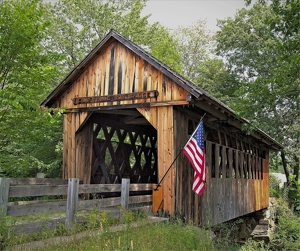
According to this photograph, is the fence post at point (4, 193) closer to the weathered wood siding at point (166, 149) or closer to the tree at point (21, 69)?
the tree at point (21, 69)

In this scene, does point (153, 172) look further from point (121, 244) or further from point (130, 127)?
point (121, 244)

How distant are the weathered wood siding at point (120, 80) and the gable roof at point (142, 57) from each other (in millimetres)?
133

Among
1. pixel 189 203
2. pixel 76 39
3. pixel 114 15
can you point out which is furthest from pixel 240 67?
pixel 189 203

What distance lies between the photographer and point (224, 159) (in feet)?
38.3

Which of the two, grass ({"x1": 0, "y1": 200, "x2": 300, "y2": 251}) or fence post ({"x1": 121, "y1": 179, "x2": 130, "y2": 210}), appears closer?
grass ({"x1": 0, "y1": 200, "x2": 300, "y2": 251})

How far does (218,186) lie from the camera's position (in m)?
10.9

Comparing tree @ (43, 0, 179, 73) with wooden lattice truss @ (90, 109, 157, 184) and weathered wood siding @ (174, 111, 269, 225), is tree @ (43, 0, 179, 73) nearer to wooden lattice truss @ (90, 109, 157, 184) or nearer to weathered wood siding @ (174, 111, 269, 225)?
wooden lattice truss @ (90, 109, 157, 184)

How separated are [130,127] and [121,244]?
324 inches

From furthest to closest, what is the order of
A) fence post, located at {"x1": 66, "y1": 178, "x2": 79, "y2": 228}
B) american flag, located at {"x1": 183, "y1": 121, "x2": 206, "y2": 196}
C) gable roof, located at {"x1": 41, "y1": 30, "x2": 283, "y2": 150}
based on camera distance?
Answer: gable roof, located at {"x1": 41, "y1": 30, "x2": 283, "y2": 150} < american flag, located at {"x1": 183, "y1": 121, "x2": 206, "y2": 196} < fence post, located at {"x1": 66, "y1": 178, "x2": 79, "y2": 228}

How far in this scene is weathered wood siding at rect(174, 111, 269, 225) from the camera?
8625 mm

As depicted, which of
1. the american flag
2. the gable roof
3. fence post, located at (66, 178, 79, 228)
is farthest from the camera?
the gable roof

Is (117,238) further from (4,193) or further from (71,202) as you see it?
(4,193)

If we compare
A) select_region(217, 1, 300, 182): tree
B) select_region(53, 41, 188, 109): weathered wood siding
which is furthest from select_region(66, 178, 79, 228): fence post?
select_region(217, 1, 300, 182): tree

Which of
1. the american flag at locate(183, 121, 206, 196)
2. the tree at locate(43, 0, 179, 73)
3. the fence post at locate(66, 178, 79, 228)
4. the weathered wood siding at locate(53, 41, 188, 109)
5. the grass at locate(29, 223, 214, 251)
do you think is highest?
the tree at locate(43, 0, 179, 73)
